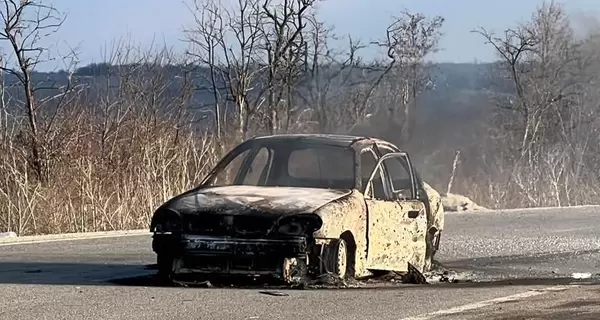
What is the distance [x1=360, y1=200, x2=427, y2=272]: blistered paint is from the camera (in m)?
10.2

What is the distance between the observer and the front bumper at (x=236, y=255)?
9164 mm

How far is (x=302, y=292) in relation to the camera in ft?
30.1

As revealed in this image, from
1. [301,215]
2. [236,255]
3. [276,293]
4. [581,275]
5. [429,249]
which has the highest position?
[301,215]

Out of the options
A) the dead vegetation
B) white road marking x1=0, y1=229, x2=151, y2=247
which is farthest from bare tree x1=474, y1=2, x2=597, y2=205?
white road marking x1=0, y1=229, x2=151, y2=247

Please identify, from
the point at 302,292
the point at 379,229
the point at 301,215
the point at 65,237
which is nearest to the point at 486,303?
the point at 302,292

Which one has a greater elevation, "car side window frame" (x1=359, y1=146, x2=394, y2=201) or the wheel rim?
"car side window frame" (x1=359, y1=146, x2=394, y2=201)

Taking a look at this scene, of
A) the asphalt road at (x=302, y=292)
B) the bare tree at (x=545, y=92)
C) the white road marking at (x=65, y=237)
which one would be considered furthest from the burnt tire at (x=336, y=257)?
the bare tree at (x=545, y=92)

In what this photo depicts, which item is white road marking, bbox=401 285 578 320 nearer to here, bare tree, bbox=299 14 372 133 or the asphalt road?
the asphalt road

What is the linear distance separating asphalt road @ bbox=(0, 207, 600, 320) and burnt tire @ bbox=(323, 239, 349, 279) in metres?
0.20

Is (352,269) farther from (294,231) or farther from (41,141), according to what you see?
(41,141)

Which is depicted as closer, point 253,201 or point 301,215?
point 301,215

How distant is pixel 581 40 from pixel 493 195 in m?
14.0

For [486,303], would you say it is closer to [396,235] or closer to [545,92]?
[396,235]

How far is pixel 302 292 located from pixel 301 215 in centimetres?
66
